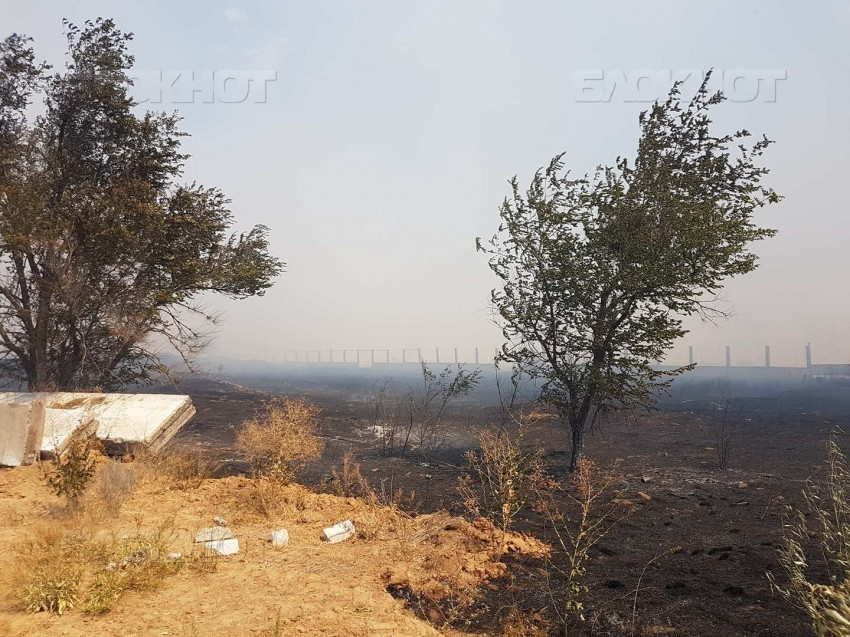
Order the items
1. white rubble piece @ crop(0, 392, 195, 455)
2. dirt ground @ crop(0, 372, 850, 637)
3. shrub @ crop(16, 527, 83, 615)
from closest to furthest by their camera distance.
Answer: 1. dirt ground @ crop(0, 372, 850, 637)
2. shrub @ crop(16, 527, 83, 615)
3. white rubble piece @ crop(0, 392, 195, 455)

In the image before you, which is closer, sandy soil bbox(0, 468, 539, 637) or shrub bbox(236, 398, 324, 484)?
sandy soil bbox(0, 468, 539, 637)

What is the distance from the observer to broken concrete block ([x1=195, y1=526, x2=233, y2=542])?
649 centimetres

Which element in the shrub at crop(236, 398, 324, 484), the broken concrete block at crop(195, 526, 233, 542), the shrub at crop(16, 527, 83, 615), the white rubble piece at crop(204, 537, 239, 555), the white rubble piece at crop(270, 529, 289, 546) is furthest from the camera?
the shrub at crop(236, 398, 324, 484)

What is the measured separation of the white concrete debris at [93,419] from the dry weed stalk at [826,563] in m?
10.0

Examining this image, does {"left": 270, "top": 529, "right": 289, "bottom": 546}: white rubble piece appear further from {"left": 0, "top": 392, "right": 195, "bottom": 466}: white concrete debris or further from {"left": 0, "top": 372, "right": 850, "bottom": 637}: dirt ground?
{"left": 0, "top": 392, "right": 195, "bottom": 466}: white concrete debris

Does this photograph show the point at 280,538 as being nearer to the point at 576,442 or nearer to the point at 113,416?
the point at 113,416

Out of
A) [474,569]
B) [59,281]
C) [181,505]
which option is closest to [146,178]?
[59,281]

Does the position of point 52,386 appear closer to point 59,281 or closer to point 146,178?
point 59,281

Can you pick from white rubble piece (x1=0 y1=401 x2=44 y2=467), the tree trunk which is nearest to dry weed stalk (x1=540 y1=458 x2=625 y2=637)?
the tree trunk

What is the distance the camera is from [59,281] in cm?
1367

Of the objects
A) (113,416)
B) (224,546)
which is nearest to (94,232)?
(113,416)

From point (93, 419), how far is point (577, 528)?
958cm

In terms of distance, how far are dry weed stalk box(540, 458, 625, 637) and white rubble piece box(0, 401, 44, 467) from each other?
32.6 ft

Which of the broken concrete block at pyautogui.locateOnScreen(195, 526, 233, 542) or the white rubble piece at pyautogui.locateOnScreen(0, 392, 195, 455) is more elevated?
the white rubble piece at pyautogui.locateOnScreen(0, 392, 195, 455)
